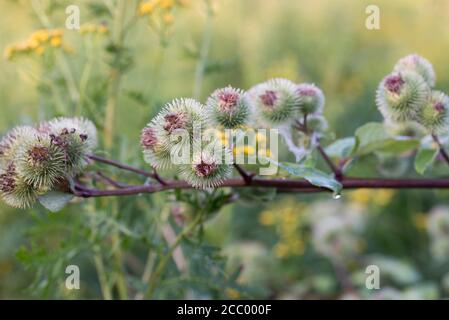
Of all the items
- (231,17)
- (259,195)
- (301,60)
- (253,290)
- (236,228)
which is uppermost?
(231,17)

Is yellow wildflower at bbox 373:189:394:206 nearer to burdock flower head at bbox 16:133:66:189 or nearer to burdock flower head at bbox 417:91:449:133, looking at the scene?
burdock flower head at bbox 417:91:449:133

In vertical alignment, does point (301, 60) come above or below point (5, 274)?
above

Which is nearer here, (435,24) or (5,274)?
(5,274)

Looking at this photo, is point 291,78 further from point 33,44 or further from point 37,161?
point 37,161

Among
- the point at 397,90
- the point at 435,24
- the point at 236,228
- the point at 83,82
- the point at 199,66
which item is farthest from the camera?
the point at 435,24

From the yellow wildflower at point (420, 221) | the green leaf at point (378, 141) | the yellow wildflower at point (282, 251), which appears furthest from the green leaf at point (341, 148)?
the yellow wildflower at point (420, 221)

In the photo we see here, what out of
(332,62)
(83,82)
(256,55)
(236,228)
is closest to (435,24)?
(332,62)

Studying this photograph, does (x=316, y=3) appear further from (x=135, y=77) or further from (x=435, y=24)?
(x=135, y=77)
